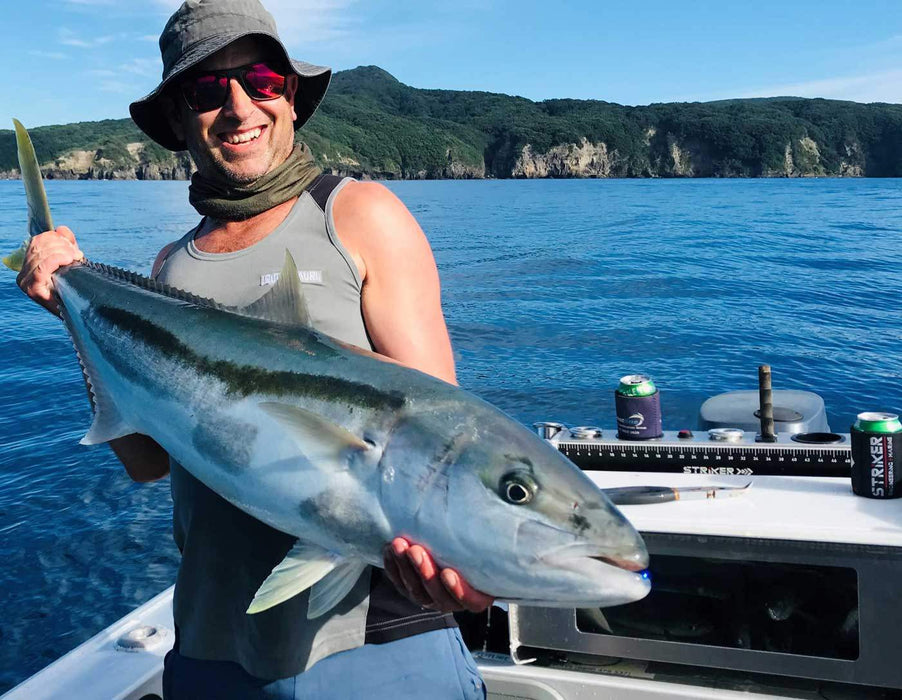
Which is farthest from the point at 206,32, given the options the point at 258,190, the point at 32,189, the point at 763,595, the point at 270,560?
the point at 763,595

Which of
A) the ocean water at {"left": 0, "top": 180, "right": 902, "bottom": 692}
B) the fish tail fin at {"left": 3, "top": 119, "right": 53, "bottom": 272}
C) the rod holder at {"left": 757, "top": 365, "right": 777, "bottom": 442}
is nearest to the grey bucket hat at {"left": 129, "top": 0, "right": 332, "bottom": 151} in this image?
the fish tail fin at {"left": 3, "top": 119, "right": 53, "bottom": 272}

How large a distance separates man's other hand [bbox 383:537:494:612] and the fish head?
2 centimetres

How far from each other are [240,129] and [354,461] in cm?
119

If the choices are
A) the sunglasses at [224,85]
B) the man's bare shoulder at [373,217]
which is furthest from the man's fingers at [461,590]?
the sunglasses at [224,85]

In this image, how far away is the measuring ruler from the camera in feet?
11.6

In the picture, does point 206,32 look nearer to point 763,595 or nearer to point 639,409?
point 639,409

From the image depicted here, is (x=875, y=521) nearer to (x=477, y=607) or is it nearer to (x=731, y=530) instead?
(x=731, y=530)

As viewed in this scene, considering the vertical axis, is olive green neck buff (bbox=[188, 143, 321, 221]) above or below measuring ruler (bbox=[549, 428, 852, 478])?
above

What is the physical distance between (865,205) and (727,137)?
10021cm

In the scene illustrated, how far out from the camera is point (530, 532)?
1513 mm

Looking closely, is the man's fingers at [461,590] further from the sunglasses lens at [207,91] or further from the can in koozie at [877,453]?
the can in koozie at [877,453]

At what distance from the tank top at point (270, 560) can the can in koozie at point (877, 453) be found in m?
1.82

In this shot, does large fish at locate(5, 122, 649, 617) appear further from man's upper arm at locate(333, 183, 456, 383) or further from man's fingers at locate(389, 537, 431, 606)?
man's upper arm at locate(333, 183, 456, 383)

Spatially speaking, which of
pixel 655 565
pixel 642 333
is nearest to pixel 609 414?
pixel 642 333
